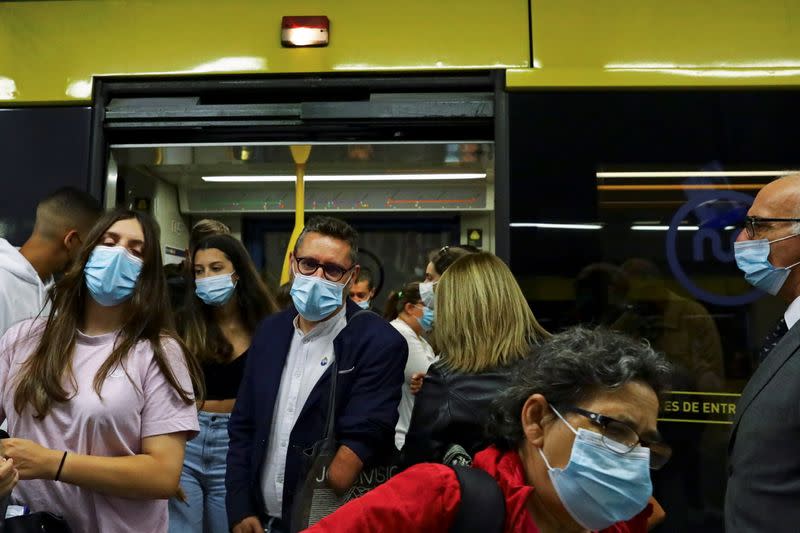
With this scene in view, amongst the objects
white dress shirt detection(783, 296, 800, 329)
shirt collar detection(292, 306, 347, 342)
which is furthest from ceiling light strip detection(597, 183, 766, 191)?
shirt collar detection(292, 306, 347, 342)

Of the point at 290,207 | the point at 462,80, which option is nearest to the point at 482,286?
the point at 462,80

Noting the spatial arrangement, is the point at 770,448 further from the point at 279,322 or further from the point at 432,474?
the point at 279,322

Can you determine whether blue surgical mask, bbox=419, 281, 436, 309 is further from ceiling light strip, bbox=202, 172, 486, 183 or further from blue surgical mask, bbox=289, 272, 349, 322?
ceiling light strip, bbox=202, 172, 486, 183

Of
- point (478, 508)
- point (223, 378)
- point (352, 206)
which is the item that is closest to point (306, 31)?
point (223, 378)

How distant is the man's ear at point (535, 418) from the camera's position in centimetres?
168

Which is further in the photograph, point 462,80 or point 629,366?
point 462,80

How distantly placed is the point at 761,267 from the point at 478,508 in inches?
57.6

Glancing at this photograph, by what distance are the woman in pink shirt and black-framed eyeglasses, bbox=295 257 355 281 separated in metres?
0.61

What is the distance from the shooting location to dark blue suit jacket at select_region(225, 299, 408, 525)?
270 cm

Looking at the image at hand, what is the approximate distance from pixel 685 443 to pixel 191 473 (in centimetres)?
187

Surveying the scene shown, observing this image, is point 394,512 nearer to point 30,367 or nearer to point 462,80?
point 30,367

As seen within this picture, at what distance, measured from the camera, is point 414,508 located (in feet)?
4.71

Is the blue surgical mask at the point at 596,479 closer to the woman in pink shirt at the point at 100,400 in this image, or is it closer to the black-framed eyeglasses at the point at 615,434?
the black-framed eyeglasses at the point at 615,434

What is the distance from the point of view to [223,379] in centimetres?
350
